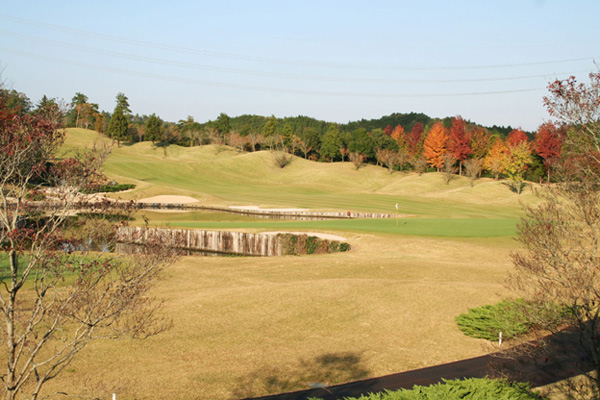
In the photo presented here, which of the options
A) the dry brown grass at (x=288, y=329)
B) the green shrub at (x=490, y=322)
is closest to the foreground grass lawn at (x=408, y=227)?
the dry brown grass at (x=288, y=329)

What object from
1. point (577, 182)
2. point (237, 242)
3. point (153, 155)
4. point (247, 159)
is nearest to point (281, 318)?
point (577, 182)

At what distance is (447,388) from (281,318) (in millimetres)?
8008

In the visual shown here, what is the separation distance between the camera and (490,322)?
16.3m

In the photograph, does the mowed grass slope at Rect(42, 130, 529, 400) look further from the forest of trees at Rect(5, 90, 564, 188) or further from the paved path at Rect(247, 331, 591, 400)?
the forest of trees at Rect(5, 90, 564, 188)

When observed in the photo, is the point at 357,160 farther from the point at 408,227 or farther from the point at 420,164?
the point at 408,227

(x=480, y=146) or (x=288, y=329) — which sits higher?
(x=480, y=146)

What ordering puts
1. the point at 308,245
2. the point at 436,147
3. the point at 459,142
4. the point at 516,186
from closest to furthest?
the point at 308,245, the point at 516,186, the point at 459,142, the point at 436,147

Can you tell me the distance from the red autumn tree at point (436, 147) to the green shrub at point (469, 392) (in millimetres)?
101903

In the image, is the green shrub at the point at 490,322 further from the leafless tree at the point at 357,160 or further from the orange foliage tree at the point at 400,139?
the orange foliage tree at the point at 400,139

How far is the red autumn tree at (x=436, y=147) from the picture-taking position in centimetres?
10869

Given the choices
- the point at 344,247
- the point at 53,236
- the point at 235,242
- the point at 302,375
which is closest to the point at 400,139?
the point at 235,242

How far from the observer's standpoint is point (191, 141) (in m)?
146

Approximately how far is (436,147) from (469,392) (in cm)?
10334

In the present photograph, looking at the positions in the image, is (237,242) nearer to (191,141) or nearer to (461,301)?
(461,301)
